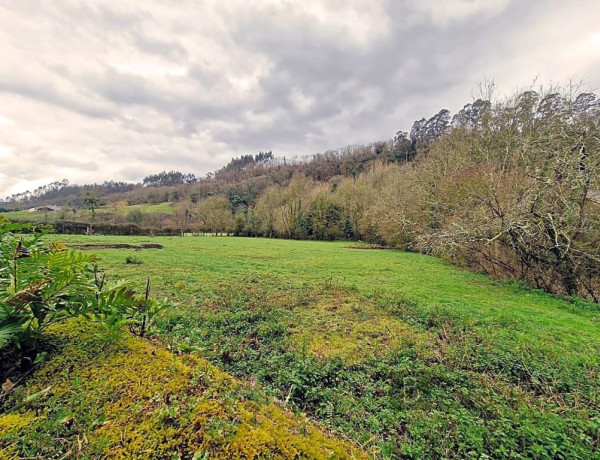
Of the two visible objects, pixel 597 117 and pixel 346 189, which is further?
pixel 346 189

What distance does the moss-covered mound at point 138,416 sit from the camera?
0.95 metres

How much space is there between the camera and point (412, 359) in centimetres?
500

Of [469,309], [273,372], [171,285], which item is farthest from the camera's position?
[171,285]

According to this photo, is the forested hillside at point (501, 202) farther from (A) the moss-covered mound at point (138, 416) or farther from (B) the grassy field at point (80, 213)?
(A) the moss-covered mound at point (138, 416)

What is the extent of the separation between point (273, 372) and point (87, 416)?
376 centimetres

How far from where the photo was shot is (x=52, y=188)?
114m

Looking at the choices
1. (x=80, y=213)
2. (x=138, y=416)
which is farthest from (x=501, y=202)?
(x=80, y=213)

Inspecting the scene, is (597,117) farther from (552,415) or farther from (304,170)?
(304,170)

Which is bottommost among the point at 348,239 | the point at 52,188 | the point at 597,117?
the point at 348,239

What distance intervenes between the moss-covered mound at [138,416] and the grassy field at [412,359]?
0.50m

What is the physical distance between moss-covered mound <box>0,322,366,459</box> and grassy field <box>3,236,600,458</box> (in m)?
0.50

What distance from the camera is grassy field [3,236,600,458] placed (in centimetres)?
324

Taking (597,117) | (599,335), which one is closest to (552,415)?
(599,335)

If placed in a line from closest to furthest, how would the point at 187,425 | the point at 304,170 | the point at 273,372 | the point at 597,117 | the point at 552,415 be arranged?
the point at 187,425 → the point at 552,415 → the point at 273,372 → the point at 597,117 → the point at 304,170
